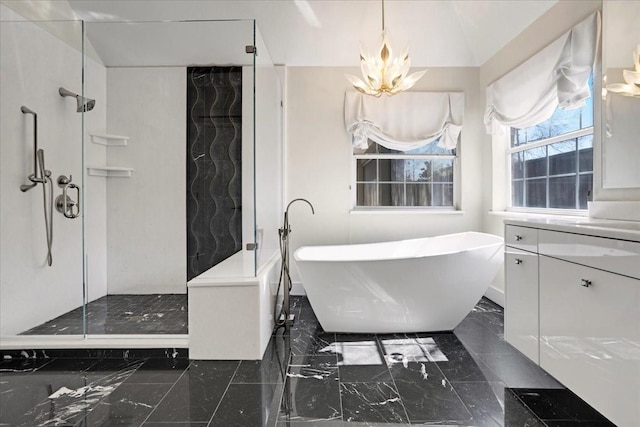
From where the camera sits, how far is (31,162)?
270 centimetres

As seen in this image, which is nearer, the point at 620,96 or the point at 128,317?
the point at 620,96

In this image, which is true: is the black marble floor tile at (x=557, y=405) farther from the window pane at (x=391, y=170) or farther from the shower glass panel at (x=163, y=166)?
the window pane at (x=391, y=170)

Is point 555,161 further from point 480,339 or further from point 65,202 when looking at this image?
point 65,202

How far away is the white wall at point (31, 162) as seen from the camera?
2.58m

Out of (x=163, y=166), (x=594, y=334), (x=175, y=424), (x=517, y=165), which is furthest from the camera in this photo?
(x=517, y=165)

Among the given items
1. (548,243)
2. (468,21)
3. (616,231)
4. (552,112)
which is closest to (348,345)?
(548,243)

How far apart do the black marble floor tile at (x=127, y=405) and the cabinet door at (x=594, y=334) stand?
1790mm

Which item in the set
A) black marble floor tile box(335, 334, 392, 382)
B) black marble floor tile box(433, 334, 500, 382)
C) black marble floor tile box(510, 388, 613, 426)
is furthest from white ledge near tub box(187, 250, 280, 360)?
black marble floor tile box(510, 388, 613, 426)

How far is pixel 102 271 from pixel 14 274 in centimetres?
53

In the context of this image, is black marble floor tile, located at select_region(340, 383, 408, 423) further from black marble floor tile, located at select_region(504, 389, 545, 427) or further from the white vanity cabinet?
the white vanity cabinet

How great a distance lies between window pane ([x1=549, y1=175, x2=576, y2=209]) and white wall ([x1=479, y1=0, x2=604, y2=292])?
53 centimetres

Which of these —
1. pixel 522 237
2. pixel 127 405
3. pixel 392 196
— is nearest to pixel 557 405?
pixel 522 237

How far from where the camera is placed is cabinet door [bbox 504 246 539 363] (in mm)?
1812

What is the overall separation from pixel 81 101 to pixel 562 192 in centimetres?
353
